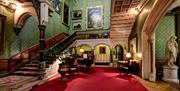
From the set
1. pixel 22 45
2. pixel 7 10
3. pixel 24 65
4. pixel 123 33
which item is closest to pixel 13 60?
pixel 24 65

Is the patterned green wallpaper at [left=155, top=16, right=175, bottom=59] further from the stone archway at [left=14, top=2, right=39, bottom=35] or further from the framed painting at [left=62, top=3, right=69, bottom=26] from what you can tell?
the framed painting at [left=62, top=3, right=69, bottom=26]

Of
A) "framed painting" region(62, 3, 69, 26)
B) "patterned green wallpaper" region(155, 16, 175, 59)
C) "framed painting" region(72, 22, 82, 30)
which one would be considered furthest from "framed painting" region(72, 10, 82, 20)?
"patterned green wallpaper" region(155, 16, 175, 59)

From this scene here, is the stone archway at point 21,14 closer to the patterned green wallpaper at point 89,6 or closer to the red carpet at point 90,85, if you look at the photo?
the red carpet at point 90,85

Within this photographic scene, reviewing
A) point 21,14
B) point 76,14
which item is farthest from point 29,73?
point 76,14

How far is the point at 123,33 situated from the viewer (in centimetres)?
1070

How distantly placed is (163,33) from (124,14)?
2522 millimetres

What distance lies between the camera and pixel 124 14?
8.46 metres

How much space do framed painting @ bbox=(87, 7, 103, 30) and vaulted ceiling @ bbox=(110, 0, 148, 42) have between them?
97.1 inches

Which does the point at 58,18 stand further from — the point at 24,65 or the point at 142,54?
the point at 142,54

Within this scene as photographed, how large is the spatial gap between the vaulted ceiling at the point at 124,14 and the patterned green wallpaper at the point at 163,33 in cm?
150

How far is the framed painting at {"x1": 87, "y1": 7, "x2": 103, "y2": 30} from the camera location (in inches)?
525

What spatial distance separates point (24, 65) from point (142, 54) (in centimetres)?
608

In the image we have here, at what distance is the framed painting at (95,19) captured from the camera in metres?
13.3

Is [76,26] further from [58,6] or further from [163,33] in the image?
[163,33]
